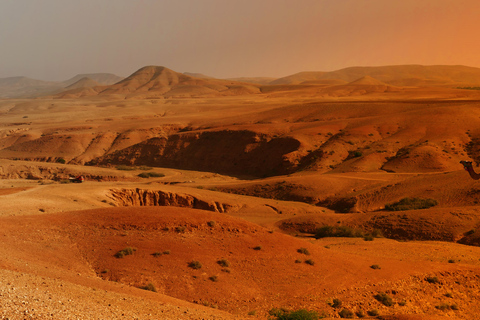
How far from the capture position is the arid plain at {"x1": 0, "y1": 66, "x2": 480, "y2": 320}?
12805 mm

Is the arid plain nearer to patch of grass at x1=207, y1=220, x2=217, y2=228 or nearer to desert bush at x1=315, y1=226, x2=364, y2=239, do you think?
patch of grass at x1=207, y1=220, x2=217, y2=228

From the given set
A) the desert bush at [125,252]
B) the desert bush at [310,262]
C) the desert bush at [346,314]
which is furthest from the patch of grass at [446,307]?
the desert bush at [125,252]

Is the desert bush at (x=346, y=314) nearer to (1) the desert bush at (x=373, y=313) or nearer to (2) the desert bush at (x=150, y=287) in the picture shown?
(1) the desert bush at (x=373, y=313)

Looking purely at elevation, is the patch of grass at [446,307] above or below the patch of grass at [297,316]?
below

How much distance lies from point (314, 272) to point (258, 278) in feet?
7.67

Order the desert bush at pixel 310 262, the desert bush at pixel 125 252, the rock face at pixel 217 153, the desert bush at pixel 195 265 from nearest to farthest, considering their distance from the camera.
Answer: the desert bush at pixel 195 265 < the desert bush at pixel 125 252 < the desert bush at pixel 310 262 < the rock face at pixel 217 153

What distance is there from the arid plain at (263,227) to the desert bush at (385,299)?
49 millimetres

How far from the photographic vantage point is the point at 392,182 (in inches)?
1347

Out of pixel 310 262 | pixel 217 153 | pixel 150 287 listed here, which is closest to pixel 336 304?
pixel 310 262

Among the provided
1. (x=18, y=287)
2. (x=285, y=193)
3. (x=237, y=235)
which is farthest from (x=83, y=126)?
(x=18, y=287)

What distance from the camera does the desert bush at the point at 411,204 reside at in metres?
28.3

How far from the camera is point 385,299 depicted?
14.0 m

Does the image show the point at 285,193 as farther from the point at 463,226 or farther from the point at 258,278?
the point at 258,278

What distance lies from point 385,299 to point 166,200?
21808mm
